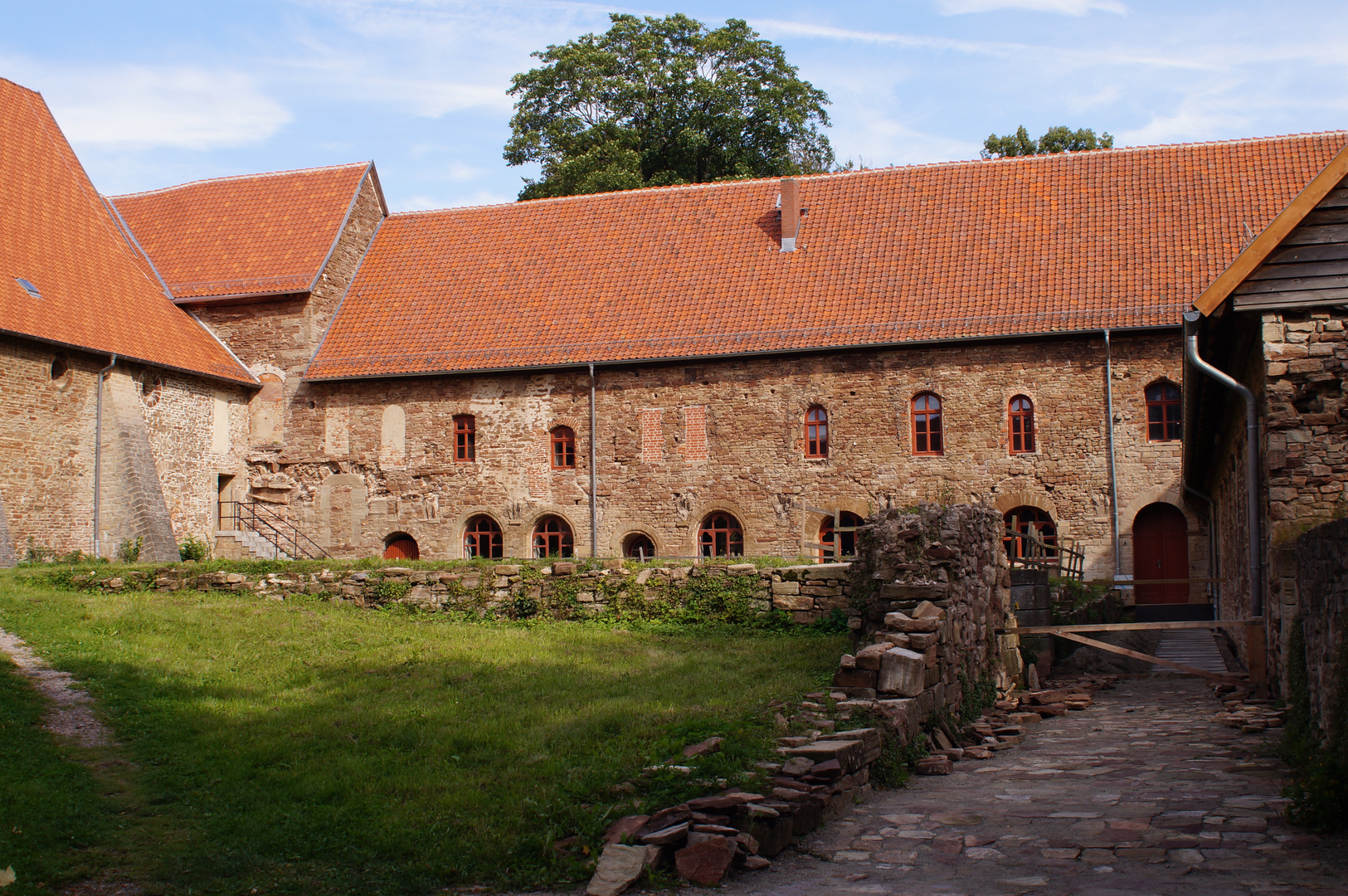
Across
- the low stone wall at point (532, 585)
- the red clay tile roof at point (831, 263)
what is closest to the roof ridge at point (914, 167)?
the red clay tile roof at point (831, 263)

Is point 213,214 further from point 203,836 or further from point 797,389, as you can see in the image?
point 203,836

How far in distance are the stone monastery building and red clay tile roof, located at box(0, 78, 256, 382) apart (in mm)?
85

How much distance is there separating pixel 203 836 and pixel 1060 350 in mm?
19421

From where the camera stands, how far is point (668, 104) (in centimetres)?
3797

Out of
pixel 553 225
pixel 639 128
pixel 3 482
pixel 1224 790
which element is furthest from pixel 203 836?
pixel 639 128

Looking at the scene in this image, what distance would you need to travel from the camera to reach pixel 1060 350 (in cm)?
2223

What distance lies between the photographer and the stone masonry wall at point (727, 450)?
22.0 meters

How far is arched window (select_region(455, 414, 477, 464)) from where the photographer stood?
25500 mm

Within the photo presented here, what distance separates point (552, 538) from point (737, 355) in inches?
234

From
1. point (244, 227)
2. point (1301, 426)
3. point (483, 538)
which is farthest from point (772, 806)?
point (244, 227)

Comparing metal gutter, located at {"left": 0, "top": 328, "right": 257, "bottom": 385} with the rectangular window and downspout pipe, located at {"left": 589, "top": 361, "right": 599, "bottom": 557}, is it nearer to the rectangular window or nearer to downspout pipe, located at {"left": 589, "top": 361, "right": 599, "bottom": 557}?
downspout pipe, located at {"left": 589, "top": 361, "right": 599, "bottom": 557}

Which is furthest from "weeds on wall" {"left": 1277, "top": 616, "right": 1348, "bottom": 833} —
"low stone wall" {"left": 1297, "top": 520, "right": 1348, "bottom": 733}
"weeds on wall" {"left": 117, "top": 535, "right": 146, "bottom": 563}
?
"weeds on wall" {"left": 117, "top": 535, "right": 146, "bottom": 563}

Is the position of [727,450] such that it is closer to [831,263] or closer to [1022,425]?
[831,263]

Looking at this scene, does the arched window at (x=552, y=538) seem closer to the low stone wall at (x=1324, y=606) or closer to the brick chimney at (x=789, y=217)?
the brick chimney at (x=789, y=217)
